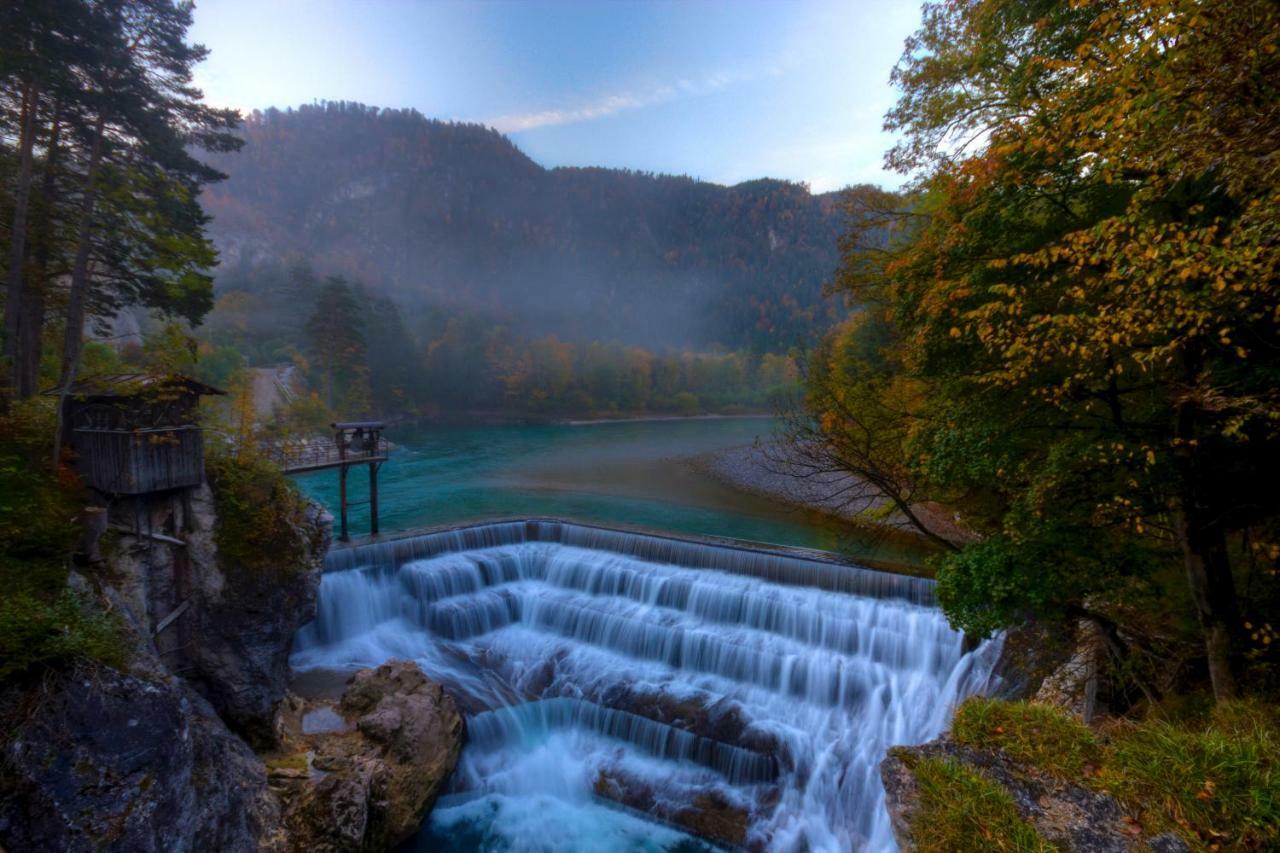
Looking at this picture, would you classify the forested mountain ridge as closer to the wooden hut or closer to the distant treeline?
the distant treeline

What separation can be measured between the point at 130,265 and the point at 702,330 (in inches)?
5782

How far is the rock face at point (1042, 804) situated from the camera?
335 cm

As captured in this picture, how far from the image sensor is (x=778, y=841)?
944cm

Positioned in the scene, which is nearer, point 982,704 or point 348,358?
point 982,704

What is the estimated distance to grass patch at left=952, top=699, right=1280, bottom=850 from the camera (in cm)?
326

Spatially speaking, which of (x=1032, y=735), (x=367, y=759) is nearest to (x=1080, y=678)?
(x=1032, y=735)

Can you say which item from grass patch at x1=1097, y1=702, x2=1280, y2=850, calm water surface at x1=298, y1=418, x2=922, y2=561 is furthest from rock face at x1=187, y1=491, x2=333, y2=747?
grass patch at x1=1097, y1=702, x2=1280, y2=850

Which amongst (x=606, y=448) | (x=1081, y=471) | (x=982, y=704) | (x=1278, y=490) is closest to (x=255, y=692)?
(x=982, y=704)

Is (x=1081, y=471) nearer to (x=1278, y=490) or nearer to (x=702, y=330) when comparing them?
(x=1278, y=490)

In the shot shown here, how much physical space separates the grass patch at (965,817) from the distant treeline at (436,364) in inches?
1544

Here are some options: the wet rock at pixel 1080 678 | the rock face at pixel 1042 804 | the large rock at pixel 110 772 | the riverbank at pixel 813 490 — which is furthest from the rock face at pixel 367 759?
the wet rock at pixel 1080 678

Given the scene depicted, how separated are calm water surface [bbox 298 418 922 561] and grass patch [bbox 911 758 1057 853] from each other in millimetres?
7765

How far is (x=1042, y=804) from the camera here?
3.65 metres

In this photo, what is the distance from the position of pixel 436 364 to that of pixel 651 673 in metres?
63.0
